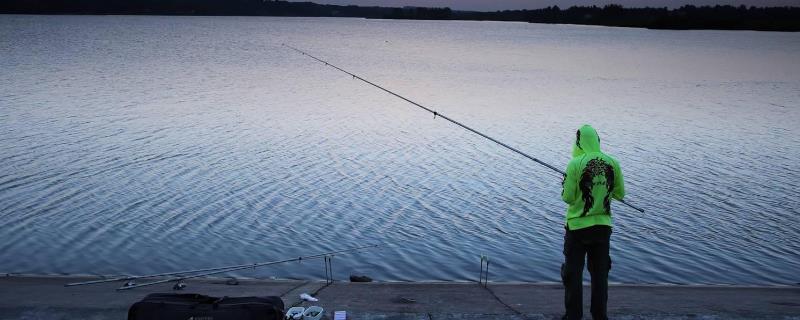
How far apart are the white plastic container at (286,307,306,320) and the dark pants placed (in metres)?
2.32

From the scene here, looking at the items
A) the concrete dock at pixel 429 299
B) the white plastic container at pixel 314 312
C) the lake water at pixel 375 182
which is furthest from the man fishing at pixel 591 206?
the lake water at pixel 375 182

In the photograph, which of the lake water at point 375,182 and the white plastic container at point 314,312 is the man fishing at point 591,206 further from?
the lake water at point 375,182

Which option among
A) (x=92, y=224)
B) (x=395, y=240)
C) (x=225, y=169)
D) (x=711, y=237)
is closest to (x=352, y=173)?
(x=225, y=169)

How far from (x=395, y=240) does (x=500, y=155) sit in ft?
27.2

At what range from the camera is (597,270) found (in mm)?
5922

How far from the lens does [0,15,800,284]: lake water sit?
11.5 meters

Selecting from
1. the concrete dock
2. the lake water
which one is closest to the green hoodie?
the concrete dock

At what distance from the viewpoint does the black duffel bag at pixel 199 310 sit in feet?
17.4

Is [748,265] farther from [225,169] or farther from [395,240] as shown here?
[225,169]

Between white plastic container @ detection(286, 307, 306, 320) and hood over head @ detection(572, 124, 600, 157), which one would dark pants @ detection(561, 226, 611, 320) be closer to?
hood over head @ detection(572, 124, 600, 157)

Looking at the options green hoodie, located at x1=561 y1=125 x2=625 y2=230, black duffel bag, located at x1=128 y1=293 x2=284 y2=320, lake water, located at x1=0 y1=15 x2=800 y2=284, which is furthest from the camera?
lake water, located at x1=0 y1=15 x2=800 y2=284

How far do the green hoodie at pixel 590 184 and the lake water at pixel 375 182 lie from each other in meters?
5.03

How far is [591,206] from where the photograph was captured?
18.8 feet

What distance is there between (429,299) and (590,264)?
6.55ft
